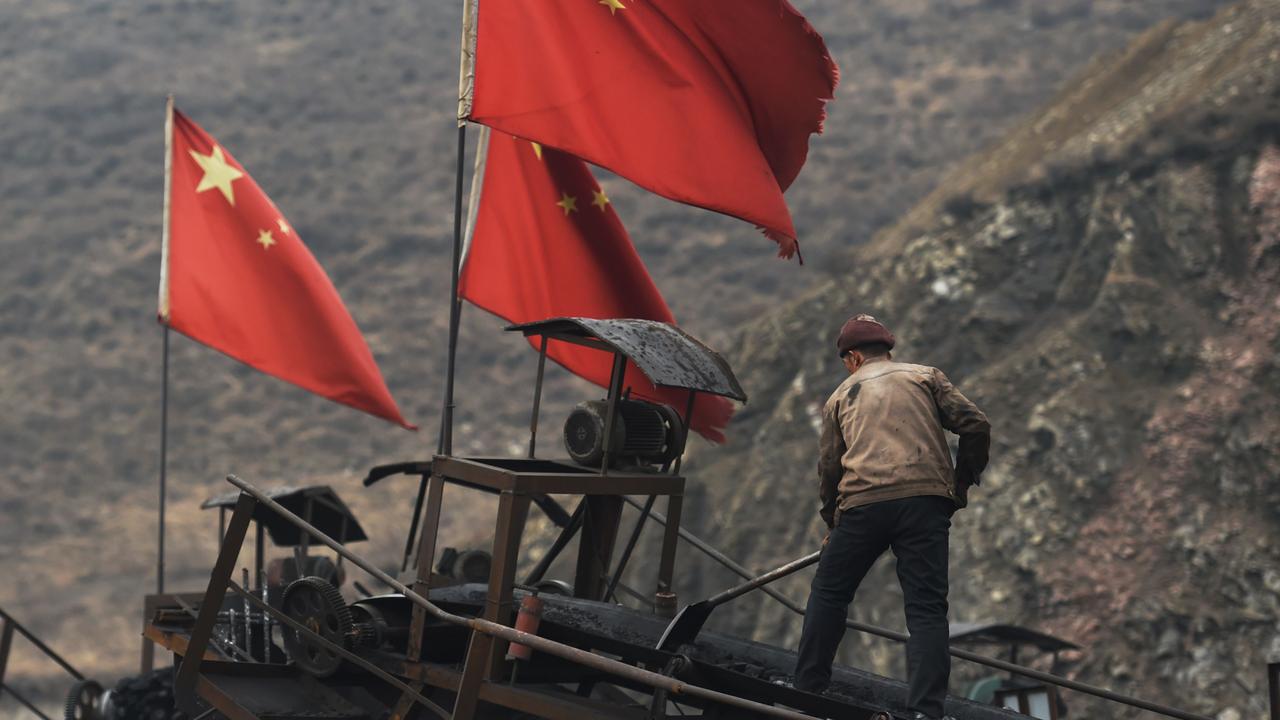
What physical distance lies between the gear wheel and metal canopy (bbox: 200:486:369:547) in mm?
3096

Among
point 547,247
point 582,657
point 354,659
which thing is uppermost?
point 547,247

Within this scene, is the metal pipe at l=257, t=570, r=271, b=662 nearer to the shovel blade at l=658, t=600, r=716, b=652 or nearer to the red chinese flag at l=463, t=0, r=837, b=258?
the shovel blade at l=658, t=600, r=716, b=652

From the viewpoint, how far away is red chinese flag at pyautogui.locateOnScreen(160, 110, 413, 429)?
1432cm

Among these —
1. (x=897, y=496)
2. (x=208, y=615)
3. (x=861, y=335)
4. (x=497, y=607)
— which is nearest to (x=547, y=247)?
(x=208, y=615)

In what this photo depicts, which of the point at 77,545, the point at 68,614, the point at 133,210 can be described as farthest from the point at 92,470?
the point at 133,210

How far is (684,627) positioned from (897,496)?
1685 mm

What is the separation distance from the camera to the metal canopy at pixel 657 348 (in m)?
8.66

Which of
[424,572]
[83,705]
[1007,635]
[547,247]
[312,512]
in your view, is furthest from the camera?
Answer: [1007,635]

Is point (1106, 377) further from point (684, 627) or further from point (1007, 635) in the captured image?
point (684, 627)

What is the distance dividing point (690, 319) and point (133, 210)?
75.7ft

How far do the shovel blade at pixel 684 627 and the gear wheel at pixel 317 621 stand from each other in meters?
1.88

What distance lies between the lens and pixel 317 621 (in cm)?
884

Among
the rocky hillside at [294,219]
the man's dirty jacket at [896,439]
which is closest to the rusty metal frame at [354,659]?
the man's dirty jacket at [896,439]

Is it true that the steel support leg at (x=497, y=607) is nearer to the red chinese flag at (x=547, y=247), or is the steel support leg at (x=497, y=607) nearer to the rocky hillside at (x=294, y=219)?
the red chinese flag at (x=547, y=247)
